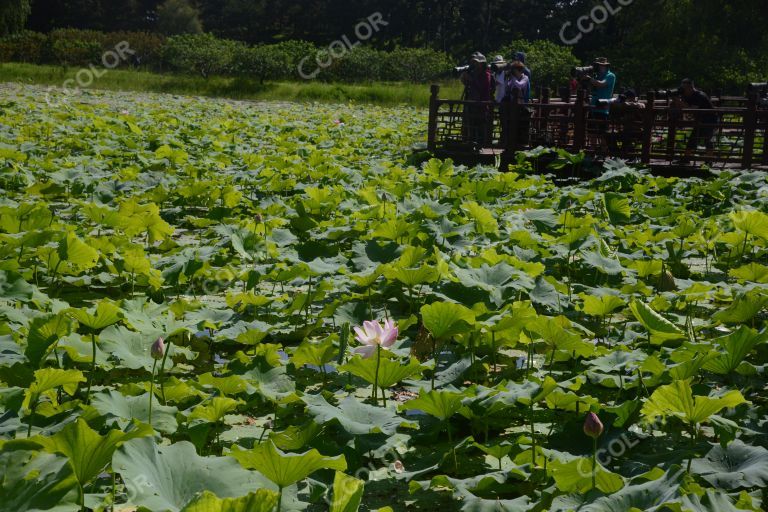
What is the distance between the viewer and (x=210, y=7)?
3941 centimetres

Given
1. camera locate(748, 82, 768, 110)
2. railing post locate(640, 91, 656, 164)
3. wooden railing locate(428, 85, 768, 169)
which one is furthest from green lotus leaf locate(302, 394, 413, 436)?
camera locate(748, 82, 768, 110)

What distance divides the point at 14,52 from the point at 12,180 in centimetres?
2180

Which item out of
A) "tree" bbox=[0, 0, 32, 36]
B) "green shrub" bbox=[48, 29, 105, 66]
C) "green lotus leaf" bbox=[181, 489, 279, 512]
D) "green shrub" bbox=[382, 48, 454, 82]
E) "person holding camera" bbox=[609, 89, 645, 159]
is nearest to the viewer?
"green lotus leaf" bbox=[181, 489, 279, 512]

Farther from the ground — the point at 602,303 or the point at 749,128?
the point at 749,128

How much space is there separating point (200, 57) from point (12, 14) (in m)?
5.99

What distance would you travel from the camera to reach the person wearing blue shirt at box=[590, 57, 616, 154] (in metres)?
7.68

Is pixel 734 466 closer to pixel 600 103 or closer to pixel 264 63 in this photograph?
pixel 600 103

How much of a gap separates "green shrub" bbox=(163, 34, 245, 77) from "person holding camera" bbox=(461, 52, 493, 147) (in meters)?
15.1

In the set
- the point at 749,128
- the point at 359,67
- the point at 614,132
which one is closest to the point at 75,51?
the point at 359,67

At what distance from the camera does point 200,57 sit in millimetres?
23203

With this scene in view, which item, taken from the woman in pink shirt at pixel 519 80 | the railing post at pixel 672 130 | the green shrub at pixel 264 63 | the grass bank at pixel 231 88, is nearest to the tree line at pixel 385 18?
the grass bank at pixel 231 88

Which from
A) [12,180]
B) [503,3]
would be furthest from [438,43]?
[12,180]

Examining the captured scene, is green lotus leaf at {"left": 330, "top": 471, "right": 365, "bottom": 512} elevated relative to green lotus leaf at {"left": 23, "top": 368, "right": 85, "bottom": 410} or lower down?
elevated

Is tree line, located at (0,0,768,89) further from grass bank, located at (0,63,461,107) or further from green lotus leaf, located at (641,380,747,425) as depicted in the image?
green lotus leaf, located at (641,380,747,425)
